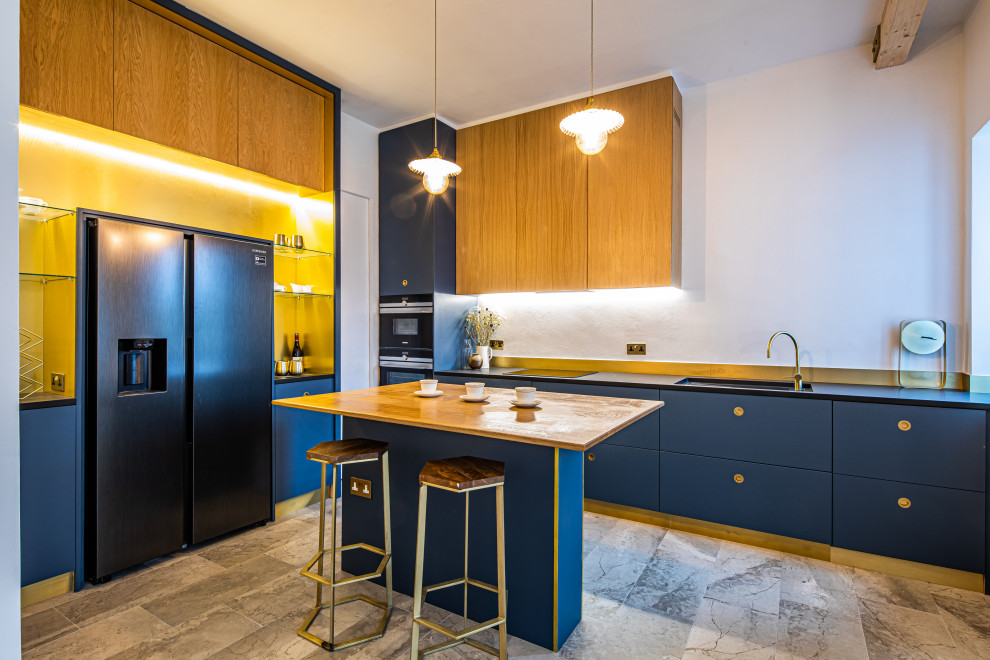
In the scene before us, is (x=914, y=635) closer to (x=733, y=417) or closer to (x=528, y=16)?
(x=733, y=417)

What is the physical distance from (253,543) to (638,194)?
335 centimetres

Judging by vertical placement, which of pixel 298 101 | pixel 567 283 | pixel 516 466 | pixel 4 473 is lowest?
pixel 516 466

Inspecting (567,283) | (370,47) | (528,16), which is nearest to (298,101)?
(370,47)

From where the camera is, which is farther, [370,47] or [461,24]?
[370,47]

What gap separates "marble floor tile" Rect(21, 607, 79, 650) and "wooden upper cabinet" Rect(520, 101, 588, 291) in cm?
320

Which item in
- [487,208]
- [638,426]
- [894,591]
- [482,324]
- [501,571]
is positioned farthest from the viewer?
[482,324]

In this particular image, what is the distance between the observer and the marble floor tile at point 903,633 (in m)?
1.86

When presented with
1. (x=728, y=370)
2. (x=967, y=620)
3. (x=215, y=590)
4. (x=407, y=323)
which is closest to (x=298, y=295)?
(x=407, y=323)

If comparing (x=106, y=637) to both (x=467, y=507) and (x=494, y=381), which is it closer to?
(x=467, y=507)

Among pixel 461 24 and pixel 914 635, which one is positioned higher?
pixel 461 24

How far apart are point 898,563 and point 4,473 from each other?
3435mm

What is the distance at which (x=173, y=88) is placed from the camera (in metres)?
2.75

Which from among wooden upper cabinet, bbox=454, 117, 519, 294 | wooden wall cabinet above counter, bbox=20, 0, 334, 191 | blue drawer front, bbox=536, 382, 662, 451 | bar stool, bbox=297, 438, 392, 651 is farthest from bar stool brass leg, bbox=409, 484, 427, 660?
wooden wall cabinet above counter, bbox=20, 0, 334, 191

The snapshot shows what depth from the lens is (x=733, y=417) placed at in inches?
112
